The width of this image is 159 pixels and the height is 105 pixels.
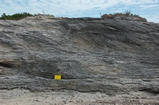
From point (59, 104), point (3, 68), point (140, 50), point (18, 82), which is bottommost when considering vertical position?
point (59, 104)

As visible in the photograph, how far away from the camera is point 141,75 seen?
895 centimetres

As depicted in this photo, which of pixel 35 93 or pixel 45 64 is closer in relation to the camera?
pixel 35 93

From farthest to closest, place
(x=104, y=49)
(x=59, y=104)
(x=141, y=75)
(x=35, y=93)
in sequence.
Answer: (x=104, y=49) → (x=141, y=75) → (x=35, y=93) → (x=59, y=104)

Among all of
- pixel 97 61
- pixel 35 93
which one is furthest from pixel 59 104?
pixel 97 61

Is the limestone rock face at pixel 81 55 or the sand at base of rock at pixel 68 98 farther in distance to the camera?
A: the limestone rock face at pixel 81 55

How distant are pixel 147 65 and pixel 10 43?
6.22m

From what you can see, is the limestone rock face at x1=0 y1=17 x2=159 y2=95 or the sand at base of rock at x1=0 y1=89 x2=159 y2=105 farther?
the limestone rock face at x1=0 y1=17 x2=159 y2=95

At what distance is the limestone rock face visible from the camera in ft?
28.2

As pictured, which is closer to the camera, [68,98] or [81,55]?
[68,98]

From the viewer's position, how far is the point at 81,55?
30.6ft

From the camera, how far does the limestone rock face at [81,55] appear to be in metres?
8.59

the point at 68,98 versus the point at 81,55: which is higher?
the point at 81,55

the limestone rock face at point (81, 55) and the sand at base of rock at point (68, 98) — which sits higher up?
the limestone rock face at point (81, 55)

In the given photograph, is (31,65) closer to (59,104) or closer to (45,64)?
(45,64)
